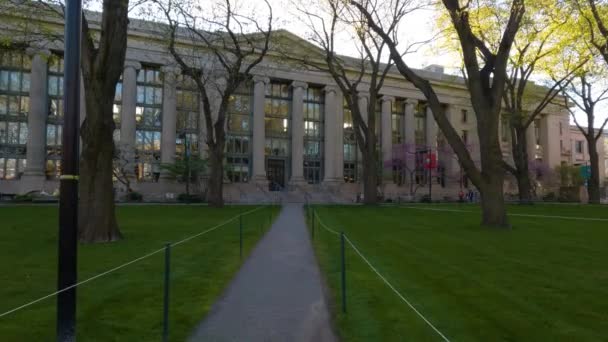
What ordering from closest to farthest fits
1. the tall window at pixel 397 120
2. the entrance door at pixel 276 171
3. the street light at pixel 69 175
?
the street light at pixel 69 175 → the entrance door at pixel 276 171 → the tall window at pixel 397 120

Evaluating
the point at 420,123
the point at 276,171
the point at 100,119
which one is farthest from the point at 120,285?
the point at 420,123

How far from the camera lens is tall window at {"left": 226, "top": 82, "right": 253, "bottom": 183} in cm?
5162

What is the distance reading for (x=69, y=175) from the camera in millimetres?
3781

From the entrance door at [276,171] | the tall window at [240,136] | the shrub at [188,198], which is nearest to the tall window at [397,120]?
the entrance door at [276,171]

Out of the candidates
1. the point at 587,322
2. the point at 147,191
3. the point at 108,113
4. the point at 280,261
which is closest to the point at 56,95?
the point at 147,191

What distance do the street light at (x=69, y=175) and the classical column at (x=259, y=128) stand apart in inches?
1721

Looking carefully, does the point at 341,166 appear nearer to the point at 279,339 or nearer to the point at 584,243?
the point at 584,243

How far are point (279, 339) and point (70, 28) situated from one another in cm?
396

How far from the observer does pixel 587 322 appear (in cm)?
536

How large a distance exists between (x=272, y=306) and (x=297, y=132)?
45631 millimetres

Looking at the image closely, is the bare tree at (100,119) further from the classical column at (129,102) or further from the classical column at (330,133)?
the classical column at (330,133)

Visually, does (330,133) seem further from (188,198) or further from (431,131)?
(188,198)

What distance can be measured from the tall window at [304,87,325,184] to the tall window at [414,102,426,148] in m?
16.2

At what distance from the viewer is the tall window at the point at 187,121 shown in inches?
1923
